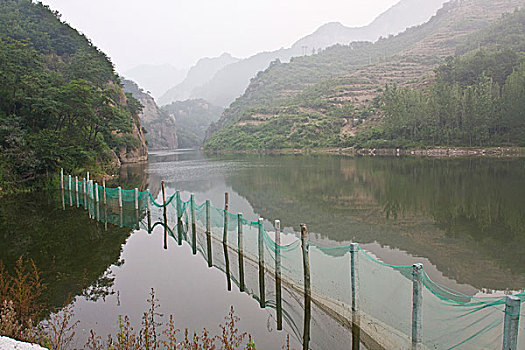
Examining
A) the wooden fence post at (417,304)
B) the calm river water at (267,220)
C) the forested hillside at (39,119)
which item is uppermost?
the forested hillside at (39,119)

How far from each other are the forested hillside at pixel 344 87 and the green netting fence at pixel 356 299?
52788mm

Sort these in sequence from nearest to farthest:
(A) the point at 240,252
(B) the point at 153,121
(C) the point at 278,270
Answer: (C) the point at 278,270, (A) the point at 240,252, (B) the point at 153,121

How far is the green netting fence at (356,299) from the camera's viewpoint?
518 centimetres

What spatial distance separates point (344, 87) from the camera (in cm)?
9519

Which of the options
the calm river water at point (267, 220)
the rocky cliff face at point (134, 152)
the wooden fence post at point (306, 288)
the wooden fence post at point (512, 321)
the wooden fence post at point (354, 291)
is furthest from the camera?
the rocky cliff face at point (134, 152)

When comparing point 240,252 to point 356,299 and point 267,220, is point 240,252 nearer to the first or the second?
point 356,299

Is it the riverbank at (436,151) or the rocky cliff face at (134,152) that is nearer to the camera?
the riverbank at (436,151)

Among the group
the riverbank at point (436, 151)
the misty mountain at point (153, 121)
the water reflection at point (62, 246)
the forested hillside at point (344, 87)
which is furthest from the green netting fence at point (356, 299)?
the misty mountain at point (153, 121)

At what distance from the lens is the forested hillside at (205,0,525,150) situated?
75938mm

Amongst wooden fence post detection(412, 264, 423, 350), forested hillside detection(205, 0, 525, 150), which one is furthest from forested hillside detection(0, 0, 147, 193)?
forested hillside detection(205, 0, 525, 150)

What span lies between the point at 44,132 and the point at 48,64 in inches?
917

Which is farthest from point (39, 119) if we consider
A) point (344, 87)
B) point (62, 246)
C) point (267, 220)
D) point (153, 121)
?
point (153, 121)

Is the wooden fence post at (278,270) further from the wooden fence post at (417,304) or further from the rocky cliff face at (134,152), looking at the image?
the rocky cliff face at (134,152)

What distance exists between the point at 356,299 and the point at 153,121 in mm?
135159
